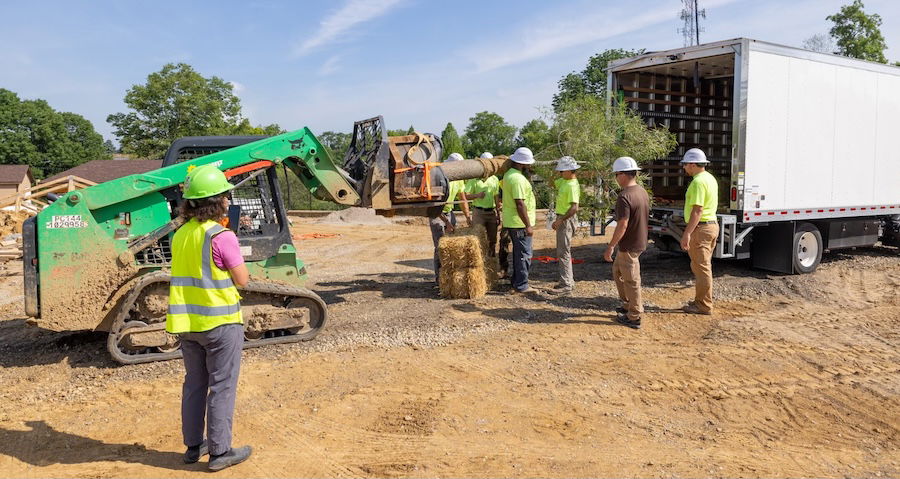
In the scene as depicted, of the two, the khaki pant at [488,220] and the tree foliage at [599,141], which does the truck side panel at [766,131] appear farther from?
the khaki pant at [488,220]

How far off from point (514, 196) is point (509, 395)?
3977 millimetres

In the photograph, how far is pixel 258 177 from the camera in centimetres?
675

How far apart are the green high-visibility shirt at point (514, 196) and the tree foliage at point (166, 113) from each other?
108ft

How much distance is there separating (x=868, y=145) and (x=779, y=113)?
2647 mm

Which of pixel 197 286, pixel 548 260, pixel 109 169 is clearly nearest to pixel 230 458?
pixel 197 286

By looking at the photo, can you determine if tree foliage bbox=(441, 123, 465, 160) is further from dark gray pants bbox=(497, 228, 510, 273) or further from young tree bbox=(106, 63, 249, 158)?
dark gray pants bbox=(497, 228, 510, 273)

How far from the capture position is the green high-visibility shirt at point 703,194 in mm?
7668

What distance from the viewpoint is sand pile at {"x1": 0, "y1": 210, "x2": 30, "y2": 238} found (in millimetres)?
14766

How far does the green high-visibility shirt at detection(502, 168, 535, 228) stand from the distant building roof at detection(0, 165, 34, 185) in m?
49.7

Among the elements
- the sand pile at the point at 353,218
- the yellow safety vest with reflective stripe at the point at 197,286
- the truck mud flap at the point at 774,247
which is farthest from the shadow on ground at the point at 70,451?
the sand pile at the point at 353,218

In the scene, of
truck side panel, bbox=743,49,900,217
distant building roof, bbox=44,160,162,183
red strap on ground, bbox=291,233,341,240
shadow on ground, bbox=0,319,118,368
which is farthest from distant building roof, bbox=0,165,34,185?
truck side panel, bbox=743,49,900,217

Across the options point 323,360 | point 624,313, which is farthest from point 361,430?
Answer: point 624,313

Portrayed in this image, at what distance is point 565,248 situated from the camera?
29.4 feet

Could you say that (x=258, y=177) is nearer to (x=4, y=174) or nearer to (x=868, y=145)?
(x=868, y=145)
